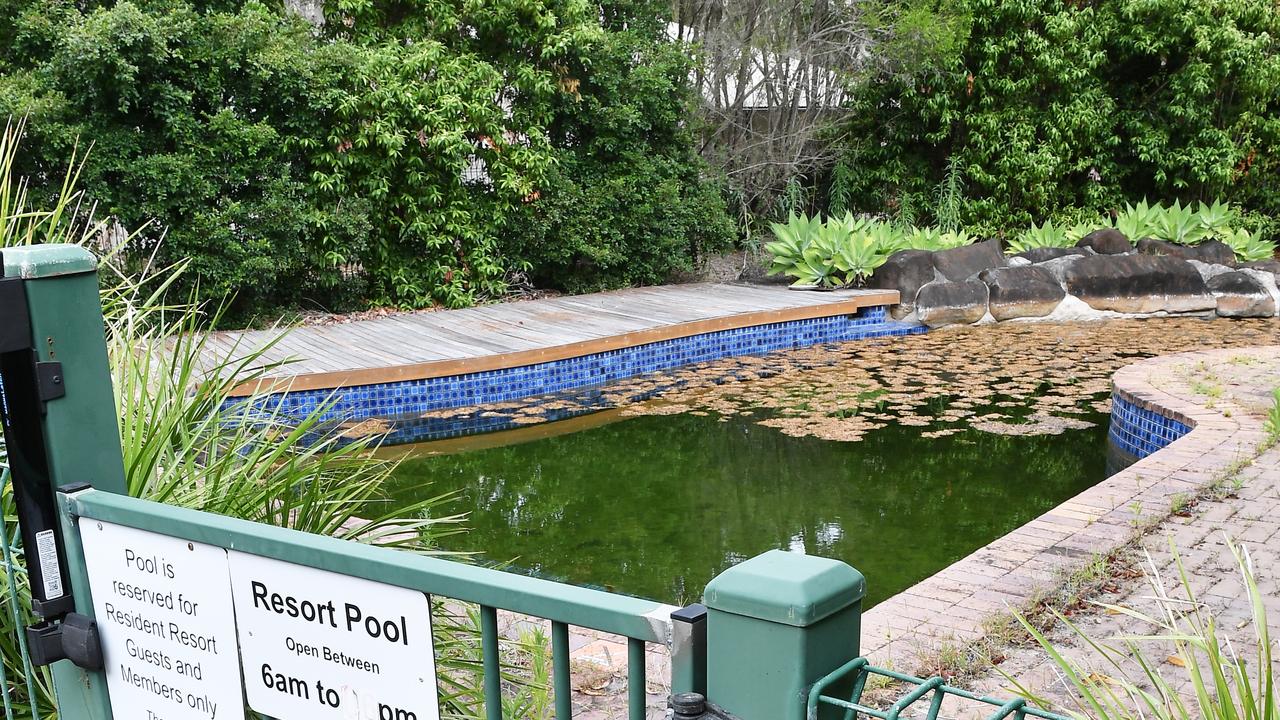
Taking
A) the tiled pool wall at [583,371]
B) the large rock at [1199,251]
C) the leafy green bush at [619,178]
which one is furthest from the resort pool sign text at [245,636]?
the large rock at [1199,251]

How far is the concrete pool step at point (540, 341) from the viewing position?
6.28 meters

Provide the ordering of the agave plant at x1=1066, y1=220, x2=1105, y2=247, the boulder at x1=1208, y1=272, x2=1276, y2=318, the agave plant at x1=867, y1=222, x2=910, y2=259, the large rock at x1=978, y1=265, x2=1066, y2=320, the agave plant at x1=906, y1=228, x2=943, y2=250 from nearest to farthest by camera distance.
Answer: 1. the large rock at x1=978, y1=265, x2=1066, y2=320
2. the boulder at x1=1208, y1=272, x2=1276, y2=318
3. the agave plant at x1=867, y1=222, x2=910, y2=259
4. the agave plant at x1=906, y1=228, x2=943, y2=250
5. the agave plant at x1=1066, y1=220, x2=1105, y2=247

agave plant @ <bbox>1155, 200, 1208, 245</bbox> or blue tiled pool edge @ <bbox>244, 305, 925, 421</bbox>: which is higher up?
agave plant @ <bbox>1155, 200, 1208, 245</bbox>

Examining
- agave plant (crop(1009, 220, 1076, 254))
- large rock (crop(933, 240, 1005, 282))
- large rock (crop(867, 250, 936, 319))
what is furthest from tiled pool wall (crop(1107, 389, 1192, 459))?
agave plant (crop(1009, 220, 1076, 254))

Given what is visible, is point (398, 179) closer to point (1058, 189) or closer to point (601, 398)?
point (601, 398)

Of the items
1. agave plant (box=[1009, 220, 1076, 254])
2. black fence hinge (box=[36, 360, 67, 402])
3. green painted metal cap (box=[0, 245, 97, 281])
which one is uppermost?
green painted metal cap (box=[0, 245, 97, 281])

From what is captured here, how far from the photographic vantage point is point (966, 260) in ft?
32.0

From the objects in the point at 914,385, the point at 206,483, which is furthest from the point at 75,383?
the point at 914,385

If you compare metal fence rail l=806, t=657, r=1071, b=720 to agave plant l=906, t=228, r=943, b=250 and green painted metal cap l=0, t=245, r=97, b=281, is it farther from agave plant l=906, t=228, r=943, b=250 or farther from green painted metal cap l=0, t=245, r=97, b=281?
agave plant l=906, t=228, r=943, b=250

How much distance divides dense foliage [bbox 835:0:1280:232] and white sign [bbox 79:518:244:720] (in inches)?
439

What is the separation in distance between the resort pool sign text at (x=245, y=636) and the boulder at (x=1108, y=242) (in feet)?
34.2

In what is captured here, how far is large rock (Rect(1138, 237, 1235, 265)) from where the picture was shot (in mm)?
10156

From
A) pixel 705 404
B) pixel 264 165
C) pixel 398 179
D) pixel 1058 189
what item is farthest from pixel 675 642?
pixel 1058 189

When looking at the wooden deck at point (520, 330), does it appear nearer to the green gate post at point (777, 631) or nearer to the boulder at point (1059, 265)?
the boulder at point (1059, 265)
